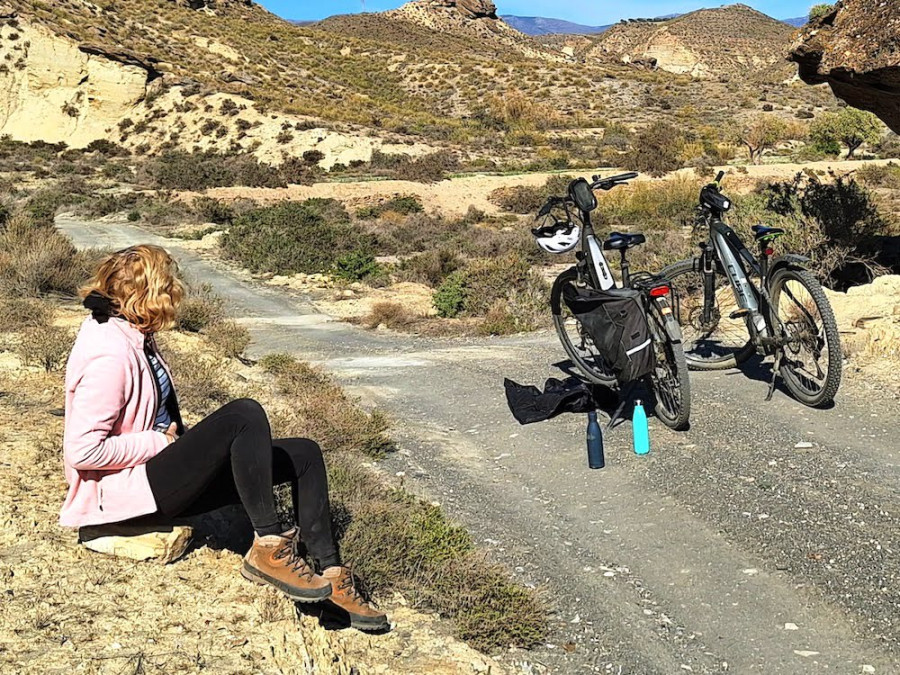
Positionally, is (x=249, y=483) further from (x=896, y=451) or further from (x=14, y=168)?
(x=14, y=168)

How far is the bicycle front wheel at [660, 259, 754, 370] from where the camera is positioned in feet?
19.4

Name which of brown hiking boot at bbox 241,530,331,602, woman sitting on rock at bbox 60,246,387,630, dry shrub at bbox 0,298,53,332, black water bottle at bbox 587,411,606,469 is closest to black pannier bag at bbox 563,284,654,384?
black water bottle at bbox 587,411,606,469

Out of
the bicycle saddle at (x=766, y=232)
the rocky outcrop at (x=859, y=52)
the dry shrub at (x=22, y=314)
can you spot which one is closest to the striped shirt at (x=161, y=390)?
the bicycle saddle at (x=766, y=232)

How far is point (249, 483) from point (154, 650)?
2.16ft

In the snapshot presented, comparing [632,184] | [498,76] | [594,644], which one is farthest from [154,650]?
[498,76]

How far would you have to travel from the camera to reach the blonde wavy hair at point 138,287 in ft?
9.92

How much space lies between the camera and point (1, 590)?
2.76 meters

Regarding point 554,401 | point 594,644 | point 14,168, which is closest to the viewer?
→ point 594,644

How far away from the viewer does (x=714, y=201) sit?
5547 mm

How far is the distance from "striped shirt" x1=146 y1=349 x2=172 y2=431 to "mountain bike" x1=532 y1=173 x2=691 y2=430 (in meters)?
2.84

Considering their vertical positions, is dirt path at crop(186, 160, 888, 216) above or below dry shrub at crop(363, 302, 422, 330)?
above

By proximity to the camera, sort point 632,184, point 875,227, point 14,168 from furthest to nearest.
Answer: point 14,168, point 632,184, point 875,227

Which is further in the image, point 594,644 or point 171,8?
point 171,8

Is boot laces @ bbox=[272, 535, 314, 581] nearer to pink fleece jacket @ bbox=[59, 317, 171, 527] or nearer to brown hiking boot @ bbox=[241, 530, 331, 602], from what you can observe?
brown hiking boot @ bbox=[241, 530, 331, 602]
